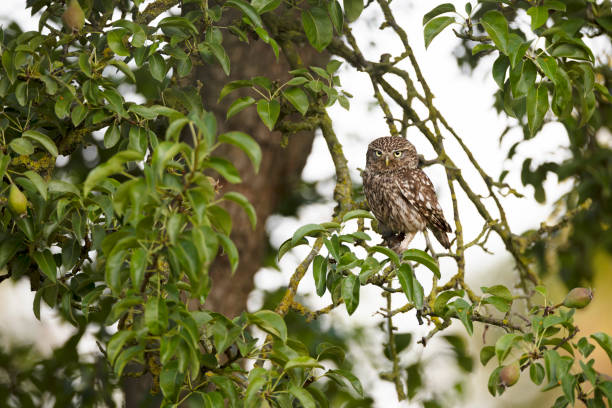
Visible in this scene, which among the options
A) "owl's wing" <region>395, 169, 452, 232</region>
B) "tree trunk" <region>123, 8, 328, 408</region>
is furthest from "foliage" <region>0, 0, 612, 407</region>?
"tree trunk" <region>123, 8, 328, 408</region>

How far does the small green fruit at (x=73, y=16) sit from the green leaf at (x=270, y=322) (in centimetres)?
117

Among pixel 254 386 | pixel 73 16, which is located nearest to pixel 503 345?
pixel 254 386

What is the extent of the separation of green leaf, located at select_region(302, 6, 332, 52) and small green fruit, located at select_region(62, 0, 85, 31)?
752mm

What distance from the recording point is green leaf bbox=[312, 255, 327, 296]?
207cm

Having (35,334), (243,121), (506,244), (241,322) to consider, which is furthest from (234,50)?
(241,322)

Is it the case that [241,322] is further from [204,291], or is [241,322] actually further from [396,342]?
[396,342]

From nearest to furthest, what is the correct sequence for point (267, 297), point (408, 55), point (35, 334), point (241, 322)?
1. point (241, 322)
2. point (408, 55)
3. point (35, 334)
4. point (267, 297)

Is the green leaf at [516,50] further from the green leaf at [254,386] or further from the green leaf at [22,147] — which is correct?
the green leaf at [22,147]

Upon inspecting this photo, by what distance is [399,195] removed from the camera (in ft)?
11.3

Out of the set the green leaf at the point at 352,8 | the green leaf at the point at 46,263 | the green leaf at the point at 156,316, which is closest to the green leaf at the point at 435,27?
the green leaf at the point at 352,8

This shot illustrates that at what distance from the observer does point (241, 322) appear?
1.87 m

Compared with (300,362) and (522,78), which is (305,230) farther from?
(522,78)

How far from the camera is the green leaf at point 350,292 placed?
6.45 ft

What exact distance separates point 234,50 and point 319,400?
2327 millimetres
